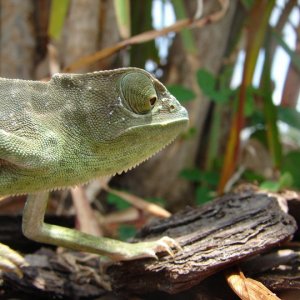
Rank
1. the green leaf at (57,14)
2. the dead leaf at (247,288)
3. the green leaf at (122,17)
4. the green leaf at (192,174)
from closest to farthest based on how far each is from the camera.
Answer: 1. the dead leaf at (247,288)
2. the green leaf at (122,17)
3. the green leaf at (57,14)
4. the green leaf at (192,174)

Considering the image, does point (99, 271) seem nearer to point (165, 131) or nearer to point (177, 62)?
point (165, 131)

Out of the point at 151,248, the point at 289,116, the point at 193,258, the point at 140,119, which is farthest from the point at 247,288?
the point at 289,116

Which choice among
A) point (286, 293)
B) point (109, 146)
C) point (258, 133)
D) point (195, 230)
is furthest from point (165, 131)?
point (258, 133)

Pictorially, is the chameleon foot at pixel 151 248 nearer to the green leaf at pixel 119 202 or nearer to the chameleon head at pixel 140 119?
the chameleon head at pixel 140 119

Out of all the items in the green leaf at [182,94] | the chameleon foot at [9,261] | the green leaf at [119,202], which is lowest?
the green leaf at [119,202]

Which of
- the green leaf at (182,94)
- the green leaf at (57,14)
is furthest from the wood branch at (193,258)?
the green leaf at (57,14)

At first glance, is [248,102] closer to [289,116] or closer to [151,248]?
[289,116]

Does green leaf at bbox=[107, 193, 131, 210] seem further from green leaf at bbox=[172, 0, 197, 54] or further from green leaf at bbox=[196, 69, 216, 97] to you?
green leaf at bbox=[172, 0, 197, 54]
